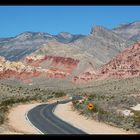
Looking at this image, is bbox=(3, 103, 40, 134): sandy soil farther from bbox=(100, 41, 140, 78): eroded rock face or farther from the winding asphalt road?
bbox=(100, 41, 140, 78): eroded rock face

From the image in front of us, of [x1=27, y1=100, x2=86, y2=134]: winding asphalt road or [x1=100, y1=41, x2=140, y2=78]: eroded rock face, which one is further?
[x1=100, y1=41, x2=140, y2=78]: eroded rock face

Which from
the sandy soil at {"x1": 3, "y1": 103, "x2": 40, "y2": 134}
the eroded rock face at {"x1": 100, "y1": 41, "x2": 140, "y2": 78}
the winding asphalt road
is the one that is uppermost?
the eroded rock face at {"x1": 100, "y1": 41, "x2": 140, "y2": 78}

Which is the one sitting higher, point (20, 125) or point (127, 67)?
point (127, 67)

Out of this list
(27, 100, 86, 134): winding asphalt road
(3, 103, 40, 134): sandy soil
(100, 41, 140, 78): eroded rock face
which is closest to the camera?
(3, 103, 40, 134): sandy soil

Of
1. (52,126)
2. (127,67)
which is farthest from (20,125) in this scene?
(127,67)

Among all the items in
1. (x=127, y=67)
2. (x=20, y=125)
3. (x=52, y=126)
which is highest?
(x=127, y=67)

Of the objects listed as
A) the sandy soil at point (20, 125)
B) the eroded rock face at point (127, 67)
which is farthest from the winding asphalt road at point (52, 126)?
the eroded rock face at point (127, 67)

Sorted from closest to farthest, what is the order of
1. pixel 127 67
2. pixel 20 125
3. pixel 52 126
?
pixel 52 126
pixel 20 125
pixel 127 67

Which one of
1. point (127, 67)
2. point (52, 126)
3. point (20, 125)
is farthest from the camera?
point (127, 67)

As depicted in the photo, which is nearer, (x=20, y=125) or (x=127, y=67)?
(x=20, y=125)

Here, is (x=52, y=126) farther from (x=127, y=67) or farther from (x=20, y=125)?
(x=127, y=67)

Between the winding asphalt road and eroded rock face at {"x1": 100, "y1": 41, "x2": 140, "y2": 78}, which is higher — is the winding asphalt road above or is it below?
below

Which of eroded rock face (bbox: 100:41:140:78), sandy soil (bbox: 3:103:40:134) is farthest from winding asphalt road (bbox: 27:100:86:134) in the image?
eroded rock face (bbox: 100:41:140:78)
